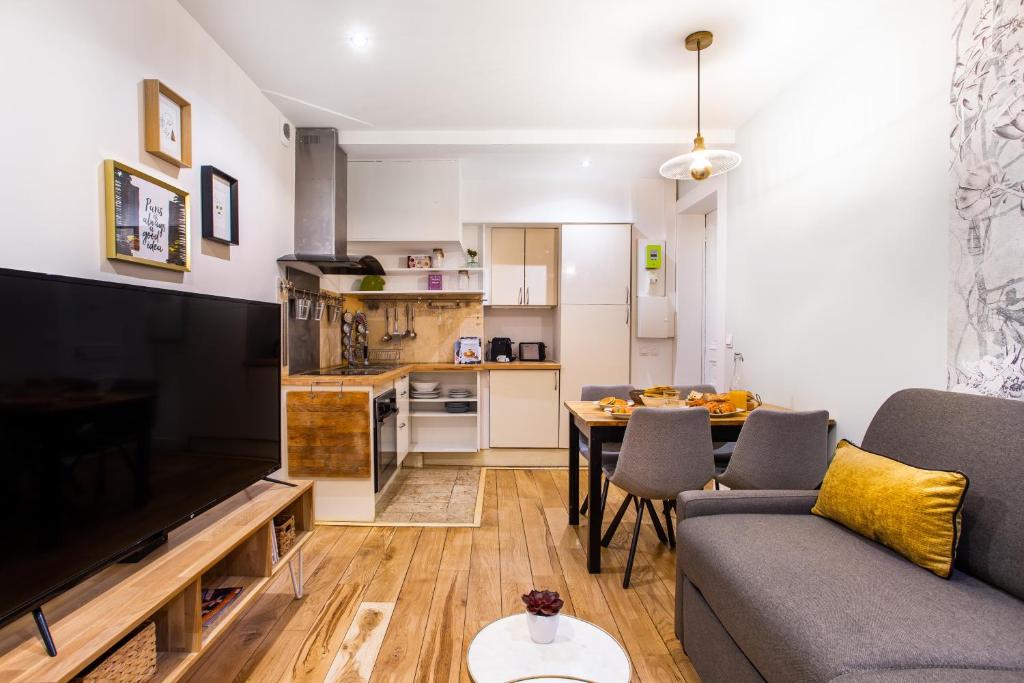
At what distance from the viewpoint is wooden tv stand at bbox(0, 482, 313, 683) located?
1026mm

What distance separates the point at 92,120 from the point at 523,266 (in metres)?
3.44

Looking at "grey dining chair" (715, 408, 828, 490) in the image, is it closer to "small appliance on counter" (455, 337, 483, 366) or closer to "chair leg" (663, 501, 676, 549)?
"chair leg" (663, 501, 676, 549)

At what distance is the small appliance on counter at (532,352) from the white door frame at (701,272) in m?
1.32

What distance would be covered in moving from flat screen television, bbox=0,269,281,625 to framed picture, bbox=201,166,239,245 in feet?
2.19

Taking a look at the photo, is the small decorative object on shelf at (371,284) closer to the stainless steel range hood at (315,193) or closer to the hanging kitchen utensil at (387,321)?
the hanging kitchen utensil at (387,321)

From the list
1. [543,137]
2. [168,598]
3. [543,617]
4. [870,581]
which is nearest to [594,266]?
[543,137]

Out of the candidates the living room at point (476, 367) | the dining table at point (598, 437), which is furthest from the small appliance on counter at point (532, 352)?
the dining table at point (598, 437)

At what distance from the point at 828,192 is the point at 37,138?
336 cm

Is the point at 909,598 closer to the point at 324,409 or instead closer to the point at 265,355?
the point at 265,355

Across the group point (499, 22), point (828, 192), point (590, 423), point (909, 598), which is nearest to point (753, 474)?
point (590, 423)

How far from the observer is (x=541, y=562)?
8.32ft

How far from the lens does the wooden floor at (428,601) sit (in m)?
1.74

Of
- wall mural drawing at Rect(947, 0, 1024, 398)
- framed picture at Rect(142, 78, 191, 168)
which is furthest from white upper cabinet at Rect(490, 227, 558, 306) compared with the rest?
wall mural drawing at Rect(947, 0, 1024, 398)

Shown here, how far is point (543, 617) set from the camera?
1234 mm
